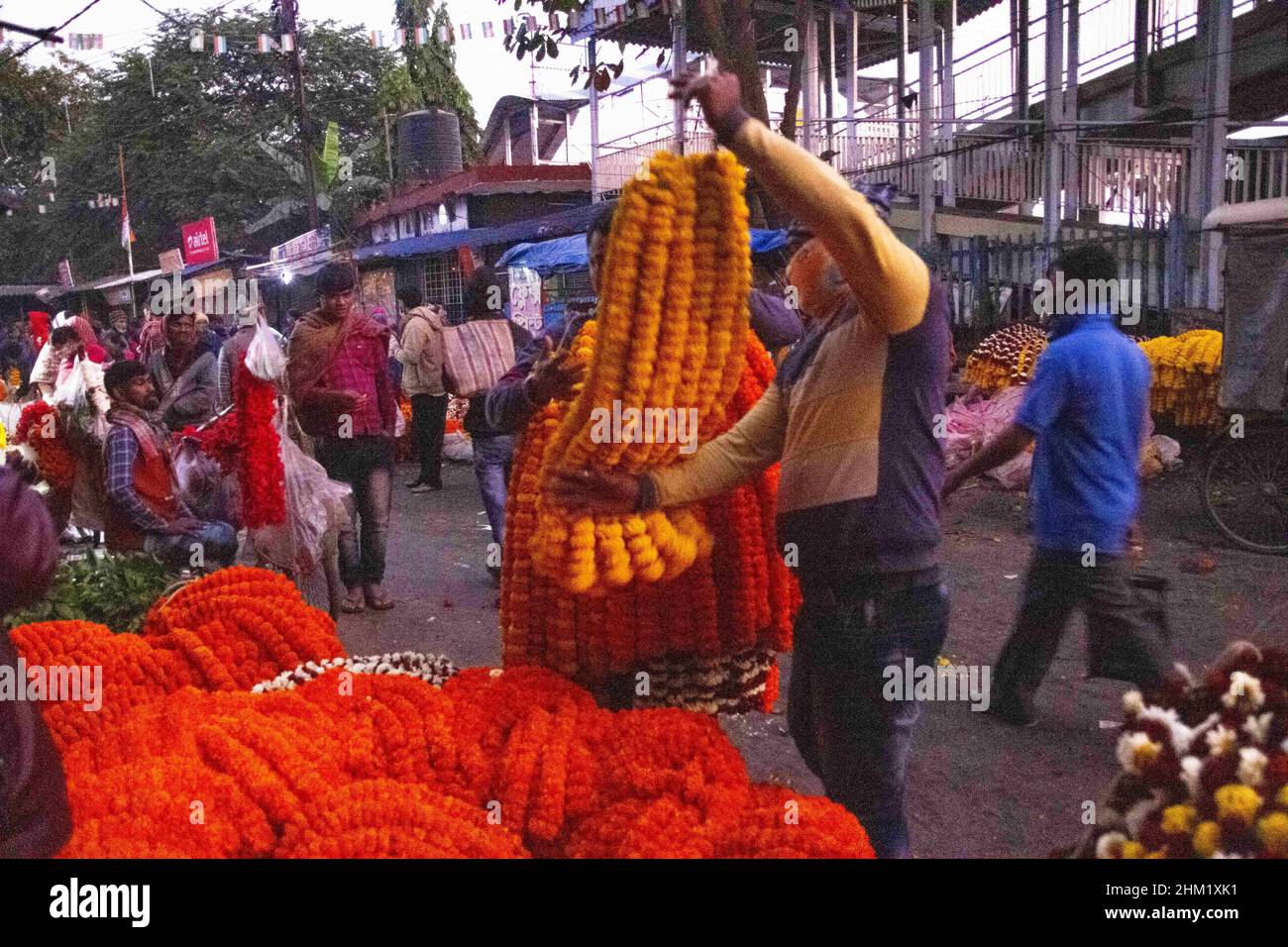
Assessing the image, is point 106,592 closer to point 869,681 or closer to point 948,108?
point 869,681

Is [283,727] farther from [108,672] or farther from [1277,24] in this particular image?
[1277,24]

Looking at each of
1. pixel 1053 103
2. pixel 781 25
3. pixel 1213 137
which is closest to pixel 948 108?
pixel 1053 103

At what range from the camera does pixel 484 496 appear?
6.67 metres

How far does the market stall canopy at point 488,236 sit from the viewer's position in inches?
723

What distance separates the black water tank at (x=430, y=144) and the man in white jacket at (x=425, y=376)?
51.9ft

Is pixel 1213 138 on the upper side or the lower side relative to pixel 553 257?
upper

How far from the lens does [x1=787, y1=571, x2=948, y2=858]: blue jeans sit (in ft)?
6.86

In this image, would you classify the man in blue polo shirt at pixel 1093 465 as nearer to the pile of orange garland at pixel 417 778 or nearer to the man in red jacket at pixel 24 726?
the pile of orange garland at pixel 417 778

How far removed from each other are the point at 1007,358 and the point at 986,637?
4.80m

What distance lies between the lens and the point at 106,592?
14.1ft

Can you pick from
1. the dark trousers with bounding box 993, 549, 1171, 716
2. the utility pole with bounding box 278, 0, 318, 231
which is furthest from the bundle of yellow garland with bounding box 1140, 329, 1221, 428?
the utility pole with bounding box 278, 0, 318, 231

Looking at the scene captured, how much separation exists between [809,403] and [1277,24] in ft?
43.7

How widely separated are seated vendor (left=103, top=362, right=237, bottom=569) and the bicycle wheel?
6109 millimetres
